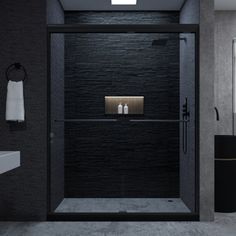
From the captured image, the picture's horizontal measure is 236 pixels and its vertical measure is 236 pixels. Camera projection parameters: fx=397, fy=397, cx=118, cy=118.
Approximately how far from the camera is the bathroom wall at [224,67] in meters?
5.38

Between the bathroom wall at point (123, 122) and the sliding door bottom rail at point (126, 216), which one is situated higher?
the bathroom wall at point (123, 122)

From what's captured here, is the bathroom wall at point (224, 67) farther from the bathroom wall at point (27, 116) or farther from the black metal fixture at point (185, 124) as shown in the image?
the bathroom wall at point (27, 116)

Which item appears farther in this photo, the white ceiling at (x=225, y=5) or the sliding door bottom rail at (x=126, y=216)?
the white ceiling at (x=225, y=5)

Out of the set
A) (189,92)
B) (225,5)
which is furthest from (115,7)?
(189,92)

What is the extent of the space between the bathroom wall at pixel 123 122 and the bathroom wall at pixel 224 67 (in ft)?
1.82

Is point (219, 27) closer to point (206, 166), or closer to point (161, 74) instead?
point (161, 74)

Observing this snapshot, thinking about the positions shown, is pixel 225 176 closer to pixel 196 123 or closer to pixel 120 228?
pixel 196 123

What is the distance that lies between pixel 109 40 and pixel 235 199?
8.66ft

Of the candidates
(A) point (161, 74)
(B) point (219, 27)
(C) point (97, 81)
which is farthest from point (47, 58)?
(B) point (219, 27)

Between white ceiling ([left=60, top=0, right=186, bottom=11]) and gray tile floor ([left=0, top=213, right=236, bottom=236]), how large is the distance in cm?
271

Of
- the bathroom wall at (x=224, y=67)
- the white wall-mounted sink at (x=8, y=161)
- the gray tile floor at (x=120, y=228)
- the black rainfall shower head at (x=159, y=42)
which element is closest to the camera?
the white wall-mounted sink at (x=8, y=161)

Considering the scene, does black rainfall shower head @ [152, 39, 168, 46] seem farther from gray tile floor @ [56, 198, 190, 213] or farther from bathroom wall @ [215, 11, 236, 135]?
gray tile floor @ [56, 198, 190, 213]

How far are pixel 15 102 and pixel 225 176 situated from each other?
2487 mm

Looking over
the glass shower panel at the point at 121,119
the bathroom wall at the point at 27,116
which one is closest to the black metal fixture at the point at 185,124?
the glass shower panel at the point at 121,119
